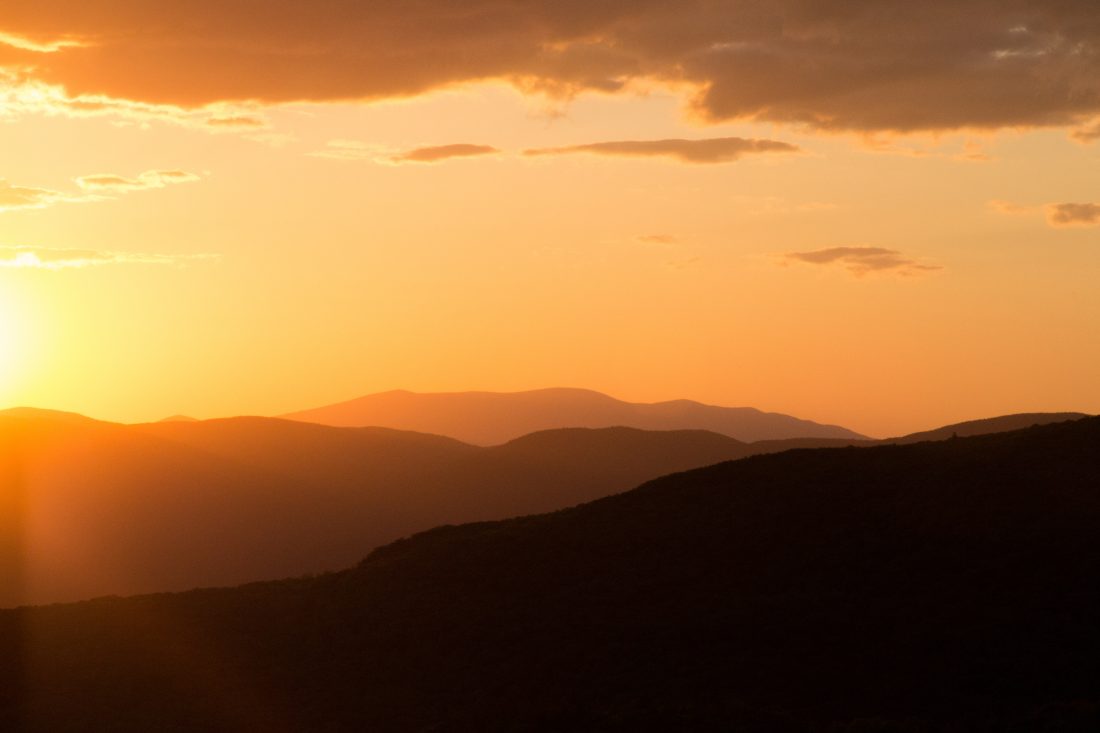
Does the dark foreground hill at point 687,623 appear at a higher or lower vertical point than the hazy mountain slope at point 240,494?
lower

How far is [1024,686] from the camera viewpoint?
90.0 feet

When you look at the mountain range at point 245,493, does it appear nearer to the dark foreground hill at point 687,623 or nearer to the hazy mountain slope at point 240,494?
the hazy mountain slope at point 240,494

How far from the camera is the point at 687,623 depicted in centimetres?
3453

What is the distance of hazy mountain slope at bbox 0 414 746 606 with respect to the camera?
379ft

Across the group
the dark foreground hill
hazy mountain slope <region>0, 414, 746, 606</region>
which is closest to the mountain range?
hazy mountain slope <region>0, 414, 746, 606</region>

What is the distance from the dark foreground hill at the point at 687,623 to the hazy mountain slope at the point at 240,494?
68.9 metres

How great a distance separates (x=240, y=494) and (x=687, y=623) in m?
117

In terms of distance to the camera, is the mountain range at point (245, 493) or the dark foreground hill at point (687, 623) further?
the mountain range at point (245, 493)

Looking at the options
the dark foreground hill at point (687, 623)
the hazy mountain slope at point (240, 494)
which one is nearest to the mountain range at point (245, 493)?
the hazy mountain slope at point (240, 494)

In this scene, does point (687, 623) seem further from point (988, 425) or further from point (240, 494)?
point (240, 494)

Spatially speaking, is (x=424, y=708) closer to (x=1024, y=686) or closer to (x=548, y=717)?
(x=548, y=717)

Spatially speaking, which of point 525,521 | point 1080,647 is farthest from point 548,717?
point 525,521

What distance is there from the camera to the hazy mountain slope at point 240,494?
11556 centimetres

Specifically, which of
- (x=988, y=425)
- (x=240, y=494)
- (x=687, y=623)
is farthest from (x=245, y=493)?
(x=687, y=623)
